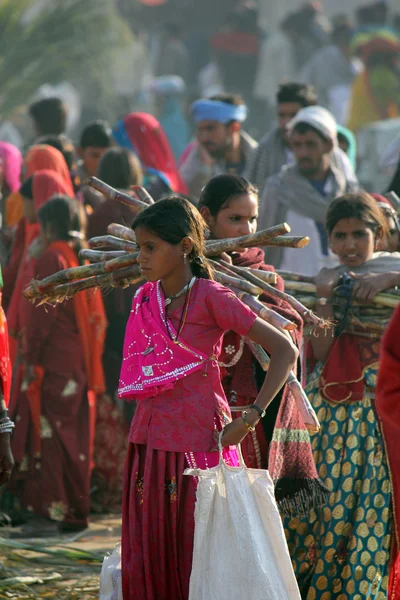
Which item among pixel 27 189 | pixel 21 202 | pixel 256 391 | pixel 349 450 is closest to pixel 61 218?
pixel 27 189

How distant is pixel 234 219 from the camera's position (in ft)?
18.5

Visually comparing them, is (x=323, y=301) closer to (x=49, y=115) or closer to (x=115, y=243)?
(x=115, y=243)

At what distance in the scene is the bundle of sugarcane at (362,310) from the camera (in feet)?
19.9

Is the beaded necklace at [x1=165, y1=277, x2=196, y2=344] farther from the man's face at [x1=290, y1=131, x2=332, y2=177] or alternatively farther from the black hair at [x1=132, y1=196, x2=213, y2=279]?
the man's face at [x1=290, y1=131, x2=332, y2=177]

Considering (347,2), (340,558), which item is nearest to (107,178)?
(340,558)

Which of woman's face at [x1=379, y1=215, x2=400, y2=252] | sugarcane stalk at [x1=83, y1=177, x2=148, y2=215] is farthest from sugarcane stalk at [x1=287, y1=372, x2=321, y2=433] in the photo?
woman's face at [x1=379, y1=215, x2=400, y2=252]

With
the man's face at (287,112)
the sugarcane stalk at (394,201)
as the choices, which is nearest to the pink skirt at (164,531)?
the sugarcane stalk at (394,201)

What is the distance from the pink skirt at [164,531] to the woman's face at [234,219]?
1.12m

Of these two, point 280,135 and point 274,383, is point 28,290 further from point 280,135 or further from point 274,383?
point 280,135

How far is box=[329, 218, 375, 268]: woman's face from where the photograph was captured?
631cm

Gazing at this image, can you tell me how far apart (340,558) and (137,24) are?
28.2 meters

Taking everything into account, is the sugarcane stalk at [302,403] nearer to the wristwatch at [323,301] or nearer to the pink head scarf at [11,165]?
the wristwatch at [323,301]

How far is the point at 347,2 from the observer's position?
34625mm

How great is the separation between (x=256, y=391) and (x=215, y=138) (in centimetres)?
604
